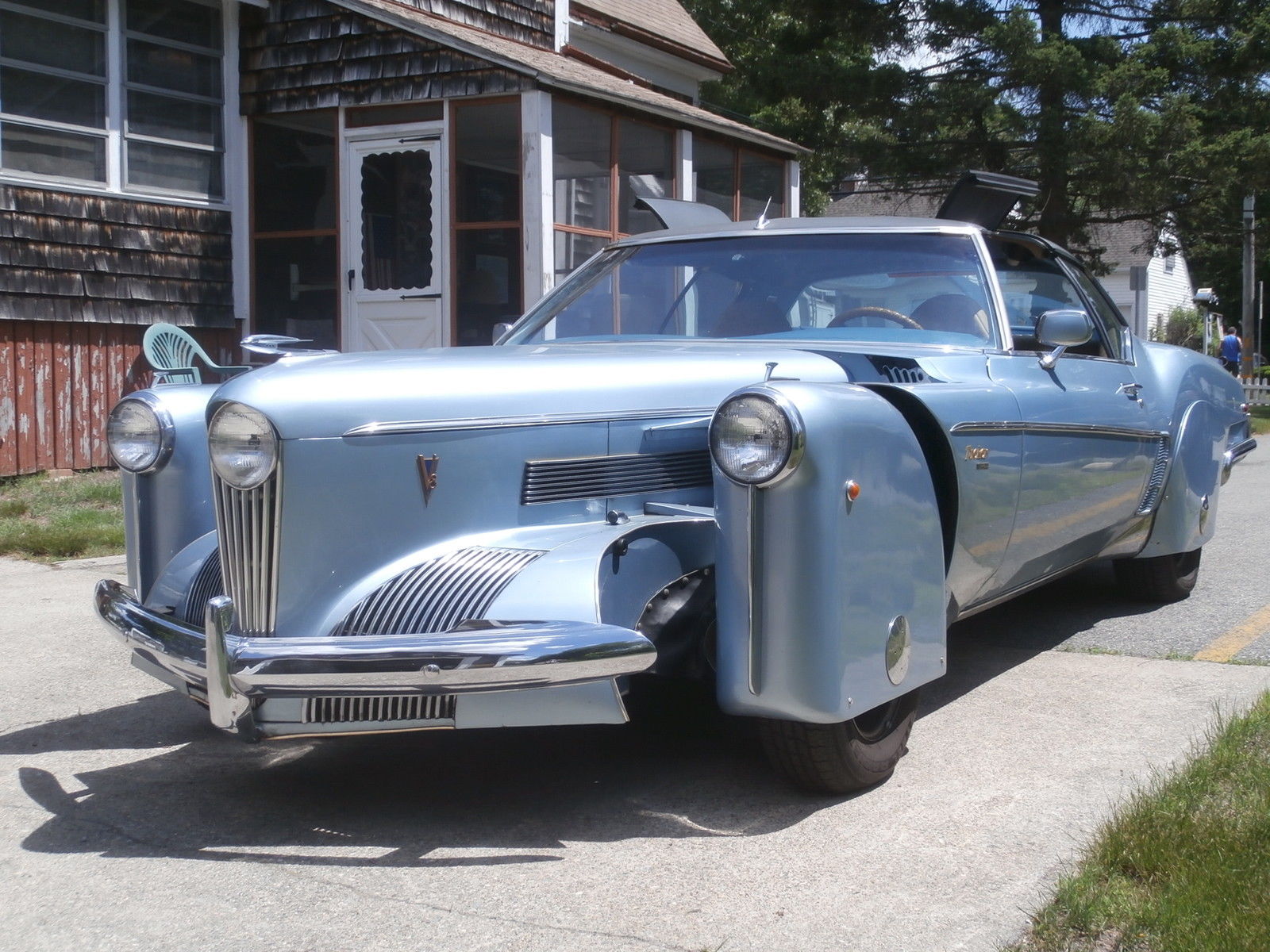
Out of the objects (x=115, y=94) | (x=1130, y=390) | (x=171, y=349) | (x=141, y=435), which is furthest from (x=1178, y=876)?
(x=115, y=94)

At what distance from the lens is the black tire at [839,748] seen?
3.39 m

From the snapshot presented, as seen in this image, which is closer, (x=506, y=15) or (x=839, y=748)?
(x=839, y=748)

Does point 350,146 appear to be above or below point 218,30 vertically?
below

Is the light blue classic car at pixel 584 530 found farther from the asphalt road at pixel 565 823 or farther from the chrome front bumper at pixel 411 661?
the asphalt road at pixel 565 823

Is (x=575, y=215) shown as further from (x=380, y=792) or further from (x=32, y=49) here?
(x=380, y=792)

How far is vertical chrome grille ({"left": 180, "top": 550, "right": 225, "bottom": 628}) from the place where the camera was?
12.5ft

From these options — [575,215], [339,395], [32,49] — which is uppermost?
[32,49]

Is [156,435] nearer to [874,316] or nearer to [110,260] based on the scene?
[874,316]

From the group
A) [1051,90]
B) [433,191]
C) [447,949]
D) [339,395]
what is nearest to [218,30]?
[433,191]

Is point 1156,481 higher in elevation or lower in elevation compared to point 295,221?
lower

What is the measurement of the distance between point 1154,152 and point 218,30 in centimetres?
1314

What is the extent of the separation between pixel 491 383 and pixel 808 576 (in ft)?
3.18

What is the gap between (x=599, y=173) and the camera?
11.9m

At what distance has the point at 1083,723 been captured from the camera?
4.25 m
